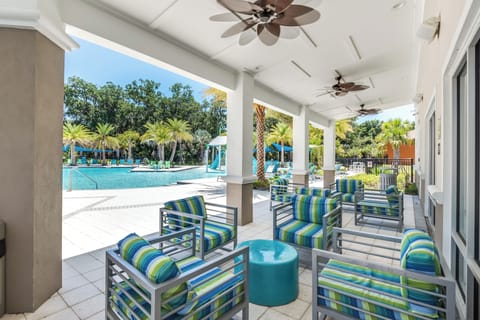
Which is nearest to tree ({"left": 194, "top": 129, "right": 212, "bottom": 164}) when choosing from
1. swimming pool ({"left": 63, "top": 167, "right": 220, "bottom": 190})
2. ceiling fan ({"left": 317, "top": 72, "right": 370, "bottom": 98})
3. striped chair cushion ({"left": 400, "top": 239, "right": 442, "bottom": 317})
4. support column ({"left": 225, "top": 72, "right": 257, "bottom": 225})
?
swimming pool ({"left": 63, "top": 167, "right": 220, "bottom": 190})

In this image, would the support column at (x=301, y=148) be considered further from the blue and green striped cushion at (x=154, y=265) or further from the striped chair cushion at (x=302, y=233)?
the blue and green striped cushion at (x=154, y=265)

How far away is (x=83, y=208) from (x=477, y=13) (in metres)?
7.89

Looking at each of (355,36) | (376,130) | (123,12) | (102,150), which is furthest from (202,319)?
(376,130)

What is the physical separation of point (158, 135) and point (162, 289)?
22.9 m

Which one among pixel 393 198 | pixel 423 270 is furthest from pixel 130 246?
pixel 393 198

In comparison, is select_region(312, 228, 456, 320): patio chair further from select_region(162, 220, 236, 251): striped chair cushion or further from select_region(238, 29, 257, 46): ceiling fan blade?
select_region(238, 29, 257, 46): ceiling fan blade

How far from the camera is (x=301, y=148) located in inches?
328

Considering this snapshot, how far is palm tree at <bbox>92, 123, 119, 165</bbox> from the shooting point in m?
23.2

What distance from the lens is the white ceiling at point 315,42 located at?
10.4 ft

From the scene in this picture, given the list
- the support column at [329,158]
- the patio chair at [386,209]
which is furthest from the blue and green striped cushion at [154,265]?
the support column at [329,158]

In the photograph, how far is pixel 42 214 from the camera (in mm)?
2393

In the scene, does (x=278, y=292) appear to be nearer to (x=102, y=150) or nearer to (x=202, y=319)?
(x=202, y=319)

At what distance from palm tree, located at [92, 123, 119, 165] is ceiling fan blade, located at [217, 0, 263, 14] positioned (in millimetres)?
24294

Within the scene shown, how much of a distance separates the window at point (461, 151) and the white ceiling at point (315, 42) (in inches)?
66.8
